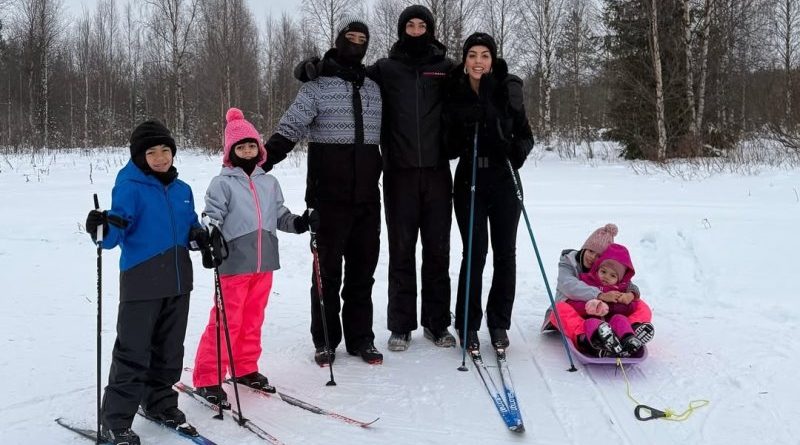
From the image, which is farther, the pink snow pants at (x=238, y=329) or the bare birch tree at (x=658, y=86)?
the bare birch tree at (x=658, y=86)

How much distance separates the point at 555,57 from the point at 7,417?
2452 cm

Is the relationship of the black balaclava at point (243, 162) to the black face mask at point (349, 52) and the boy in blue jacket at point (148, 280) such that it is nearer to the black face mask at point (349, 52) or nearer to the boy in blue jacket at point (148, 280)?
the boy in blue jacket at point (148, 280)

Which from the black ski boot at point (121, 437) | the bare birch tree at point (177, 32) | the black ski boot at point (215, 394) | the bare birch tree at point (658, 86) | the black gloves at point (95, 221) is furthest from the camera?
the bare birch tree at point (177, 32)

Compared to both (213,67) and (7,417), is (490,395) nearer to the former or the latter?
(7,417)

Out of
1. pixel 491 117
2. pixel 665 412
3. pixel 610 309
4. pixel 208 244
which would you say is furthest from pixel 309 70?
pixel 665 412

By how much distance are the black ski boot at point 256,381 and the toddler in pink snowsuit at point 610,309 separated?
6.57ft

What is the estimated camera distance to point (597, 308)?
12.6 ft

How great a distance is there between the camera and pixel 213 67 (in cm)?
2609

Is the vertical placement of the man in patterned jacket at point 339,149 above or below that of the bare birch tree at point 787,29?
below

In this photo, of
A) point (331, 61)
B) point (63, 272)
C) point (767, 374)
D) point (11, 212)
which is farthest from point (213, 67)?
point (767, 374)

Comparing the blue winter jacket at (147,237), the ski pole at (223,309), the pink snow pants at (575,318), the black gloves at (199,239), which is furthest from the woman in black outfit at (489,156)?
the blue winter jacket at (147,237)

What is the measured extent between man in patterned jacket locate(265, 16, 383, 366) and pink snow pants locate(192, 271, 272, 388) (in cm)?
51

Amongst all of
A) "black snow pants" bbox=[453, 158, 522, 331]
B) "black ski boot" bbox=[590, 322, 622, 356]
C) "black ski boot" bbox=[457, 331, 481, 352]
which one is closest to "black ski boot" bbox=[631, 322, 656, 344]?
"black ski boot" bbox=[590, 322, 622, 356]

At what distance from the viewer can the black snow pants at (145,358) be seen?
2703 mm
